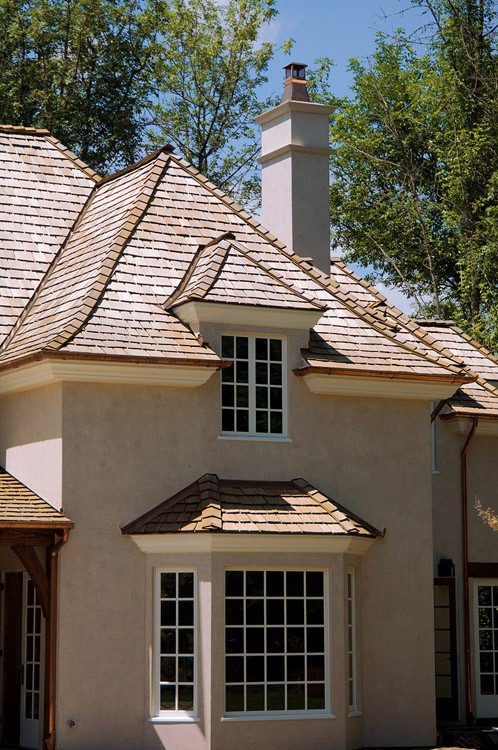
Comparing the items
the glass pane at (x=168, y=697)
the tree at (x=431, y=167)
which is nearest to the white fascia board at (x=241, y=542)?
the glass pane at (x=168, y=697)

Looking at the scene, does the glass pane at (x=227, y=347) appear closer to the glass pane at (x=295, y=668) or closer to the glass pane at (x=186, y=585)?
the glass pane at (x=186, y=585)

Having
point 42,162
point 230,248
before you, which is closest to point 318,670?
point 230,248

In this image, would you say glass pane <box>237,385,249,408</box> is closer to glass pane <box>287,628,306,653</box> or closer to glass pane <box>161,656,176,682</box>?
glass pane <box>287,628,306,653</box>

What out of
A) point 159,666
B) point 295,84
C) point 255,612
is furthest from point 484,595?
point 295,84

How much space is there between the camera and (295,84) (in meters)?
22.7

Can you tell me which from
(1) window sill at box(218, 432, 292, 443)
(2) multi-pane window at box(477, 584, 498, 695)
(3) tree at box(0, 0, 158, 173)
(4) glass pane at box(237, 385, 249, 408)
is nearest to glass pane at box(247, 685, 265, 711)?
(1) window sill at box(218, 432, 292, 443)

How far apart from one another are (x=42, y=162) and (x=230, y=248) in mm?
5476

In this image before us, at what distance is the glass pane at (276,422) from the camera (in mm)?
18266

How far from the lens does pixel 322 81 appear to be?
42.8 meters

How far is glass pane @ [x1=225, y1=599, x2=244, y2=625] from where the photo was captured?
54.5 feet

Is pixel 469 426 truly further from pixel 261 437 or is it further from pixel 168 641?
pixel 168 641

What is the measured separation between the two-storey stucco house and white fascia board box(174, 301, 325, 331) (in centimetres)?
3

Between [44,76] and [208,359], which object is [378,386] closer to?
[208,359]

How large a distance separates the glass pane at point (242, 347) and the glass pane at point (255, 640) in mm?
4016
